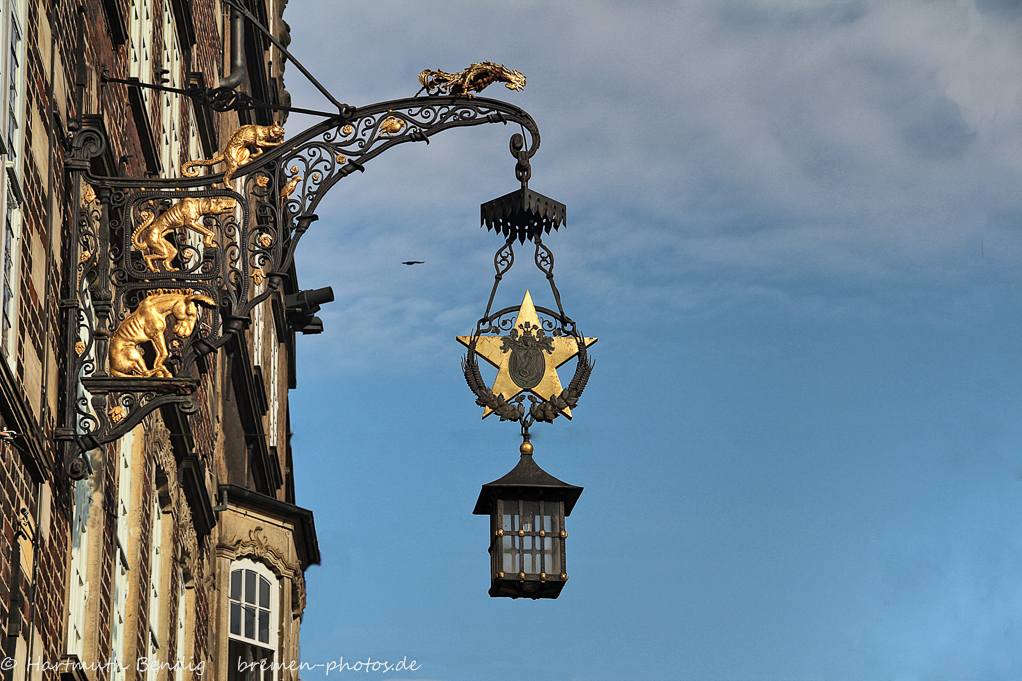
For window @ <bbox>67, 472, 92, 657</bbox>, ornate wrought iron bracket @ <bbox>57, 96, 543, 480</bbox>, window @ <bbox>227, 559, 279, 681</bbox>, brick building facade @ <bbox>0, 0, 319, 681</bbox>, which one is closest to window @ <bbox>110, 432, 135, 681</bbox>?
brick building facade @ <bbox>0, 0, 319, 681</bbox>

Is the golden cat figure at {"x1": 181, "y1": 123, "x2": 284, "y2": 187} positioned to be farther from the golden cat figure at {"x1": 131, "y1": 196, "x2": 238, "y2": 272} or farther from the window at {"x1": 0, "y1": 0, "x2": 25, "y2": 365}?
the window at {"x1": 0, "y1": 0, "x2": 25, "y2": 365}

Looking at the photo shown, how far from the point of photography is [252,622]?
20297mm

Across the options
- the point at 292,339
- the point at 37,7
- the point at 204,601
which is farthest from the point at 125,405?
the point at 292,339

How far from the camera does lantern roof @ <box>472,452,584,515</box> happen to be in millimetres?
10617

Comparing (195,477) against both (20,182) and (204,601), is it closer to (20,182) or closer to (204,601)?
(204,601)

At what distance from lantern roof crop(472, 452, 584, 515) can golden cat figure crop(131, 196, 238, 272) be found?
2381 millimetres

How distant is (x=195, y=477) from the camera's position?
16.2m

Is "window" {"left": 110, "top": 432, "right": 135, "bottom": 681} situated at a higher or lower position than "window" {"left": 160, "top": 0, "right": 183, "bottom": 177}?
lower

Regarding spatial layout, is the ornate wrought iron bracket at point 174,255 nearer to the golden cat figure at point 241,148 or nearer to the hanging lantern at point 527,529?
the golden cat figure at point 241,148

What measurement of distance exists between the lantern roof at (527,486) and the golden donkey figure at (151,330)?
2.17 metres

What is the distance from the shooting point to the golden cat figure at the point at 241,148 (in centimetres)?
1022

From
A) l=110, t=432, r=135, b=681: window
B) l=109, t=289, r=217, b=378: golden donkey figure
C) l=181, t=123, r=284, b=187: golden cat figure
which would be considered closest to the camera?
l=109, t=289, r=217, b=378: golden donkey figure

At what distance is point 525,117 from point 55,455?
3.64 meters

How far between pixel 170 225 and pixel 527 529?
2936mm
